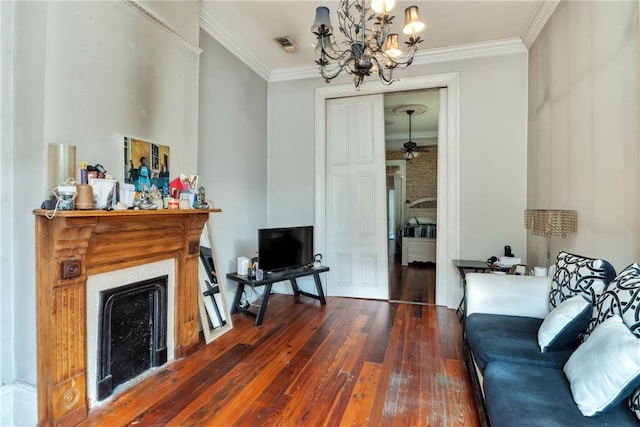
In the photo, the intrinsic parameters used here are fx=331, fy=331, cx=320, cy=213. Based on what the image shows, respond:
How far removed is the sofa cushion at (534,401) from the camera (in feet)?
4.08

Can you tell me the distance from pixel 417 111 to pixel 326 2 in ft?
11.9

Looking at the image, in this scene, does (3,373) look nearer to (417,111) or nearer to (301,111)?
(301,111)

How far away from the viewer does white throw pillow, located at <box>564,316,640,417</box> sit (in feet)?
4.03

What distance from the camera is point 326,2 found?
302cm

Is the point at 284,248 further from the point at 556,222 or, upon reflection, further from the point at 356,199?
the point at 556,222

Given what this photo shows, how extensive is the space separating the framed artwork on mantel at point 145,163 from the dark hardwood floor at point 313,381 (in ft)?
4.66

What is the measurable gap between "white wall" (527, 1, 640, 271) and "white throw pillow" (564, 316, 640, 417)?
0.89m

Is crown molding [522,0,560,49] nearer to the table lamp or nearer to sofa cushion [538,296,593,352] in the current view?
the table lamp

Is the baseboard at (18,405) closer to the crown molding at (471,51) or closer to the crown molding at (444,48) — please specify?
the crown molding at (444,48)

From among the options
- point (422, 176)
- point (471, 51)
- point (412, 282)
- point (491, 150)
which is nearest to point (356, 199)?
point (491, 150)

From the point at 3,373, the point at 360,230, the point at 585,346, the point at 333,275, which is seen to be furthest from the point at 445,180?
the point at 3,373

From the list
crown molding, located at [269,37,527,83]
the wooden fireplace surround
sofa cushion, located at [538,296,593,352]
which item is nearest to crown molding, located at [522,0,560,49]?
crown molding, located at [269,37,527,83]

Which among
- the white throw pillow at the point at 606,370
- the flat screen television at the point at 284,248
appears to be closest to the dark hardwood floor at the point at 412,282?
the flat screen television at the point at 284,248

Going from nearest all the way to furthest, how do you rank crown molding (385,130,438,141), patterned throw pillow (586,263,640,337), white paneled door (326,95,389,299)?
patterned throw pillow (586,263,640,337)
white paneled door (326,95,389,299)
crown molding (385,130,438,141)
